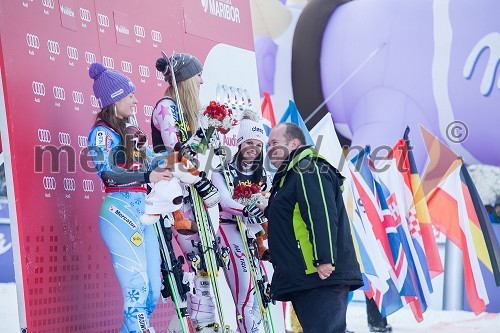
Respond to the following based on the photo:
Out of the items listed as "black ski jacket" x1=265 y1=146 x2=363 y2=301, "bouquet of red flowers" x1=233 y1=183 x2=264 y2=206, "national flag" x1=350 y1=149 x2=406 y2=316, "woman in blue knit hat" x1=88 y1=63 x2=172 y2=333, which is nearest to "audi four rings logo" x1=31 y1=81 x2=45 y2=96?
"woman in blue knit hat" x1=88 y1=63 x2=172 y2=333

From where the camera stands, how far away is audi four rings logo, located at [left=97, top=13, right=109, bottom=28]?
560 cm

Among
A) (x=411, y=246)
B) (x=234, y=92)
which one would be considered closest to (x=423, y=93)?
(x=411, y=246)

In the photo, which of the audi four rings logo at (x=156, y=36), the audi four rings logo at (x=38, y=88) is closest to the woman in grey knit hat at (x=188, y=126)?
the audi four rings logo at (x=38, y=88)

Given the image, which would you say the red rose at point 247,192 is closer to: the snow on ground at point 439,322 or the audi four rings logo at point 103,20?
the audi four rings logo at point 103,20

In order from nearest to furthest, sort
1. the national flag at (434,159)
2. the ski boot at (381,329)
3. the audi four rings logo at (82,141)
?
the audi four rings logo at (82,141), the ski boot at (381,329), the national flag at (434,159)

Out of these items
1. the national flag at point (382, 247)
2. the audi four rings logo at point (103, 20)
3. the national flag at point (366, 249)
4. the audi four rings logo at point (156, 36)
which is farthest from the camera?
the national flag at point (382, 247)

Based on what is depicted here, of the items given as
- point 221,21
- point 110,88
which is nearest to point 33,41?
point 110,88

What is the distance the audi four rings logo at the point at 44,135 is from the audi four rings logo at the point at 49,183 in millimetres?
217

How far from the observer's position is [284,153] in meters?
4.72

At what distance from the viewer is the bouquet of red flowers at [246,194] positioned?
5.34 meters

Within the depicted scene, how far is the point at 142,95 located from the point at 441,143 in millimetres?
5847

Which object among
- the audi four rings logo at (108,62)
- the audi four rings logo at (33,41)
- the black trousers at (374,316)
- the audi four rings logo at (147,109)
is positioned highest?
the audi four rings logo at (108,62)

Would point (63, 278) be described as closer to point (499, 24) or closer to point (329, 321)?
point (329, 321)

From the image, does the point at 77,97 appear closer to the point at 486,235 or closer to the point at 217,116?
the point at 217,116
